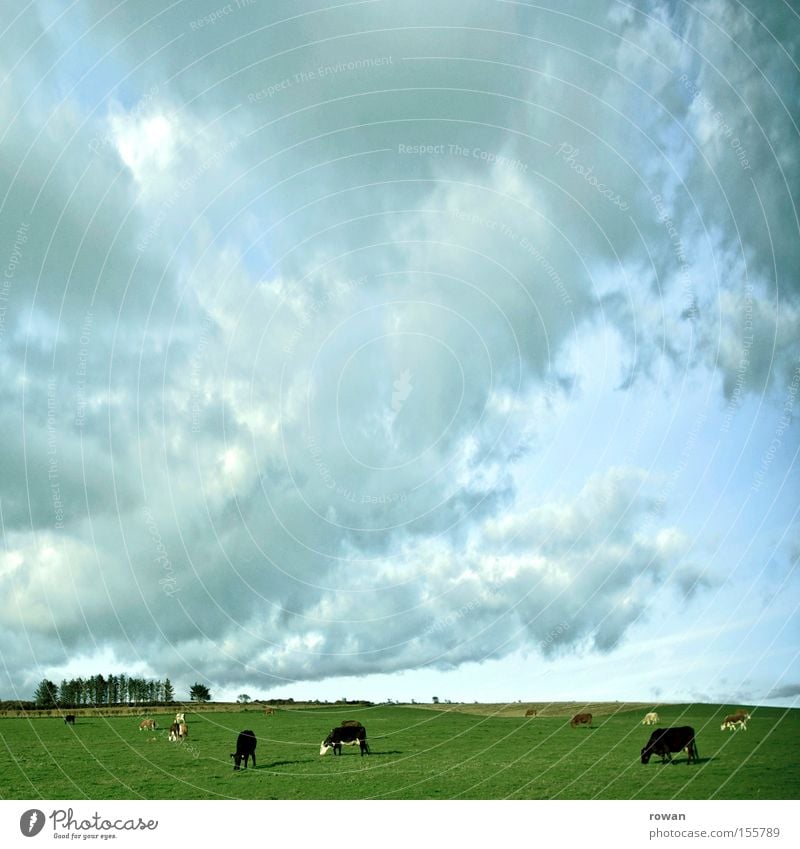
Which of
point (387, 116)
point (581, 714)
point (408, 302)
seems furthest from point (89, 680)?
point (387, 116)

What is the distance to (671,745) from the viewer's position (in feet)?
118

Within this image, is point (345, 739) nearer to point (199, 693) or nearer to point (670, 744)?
point (670, 744)

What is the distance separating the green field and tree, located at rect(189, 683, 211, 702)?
3436 cm

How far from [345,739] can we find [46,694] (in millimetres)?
73863

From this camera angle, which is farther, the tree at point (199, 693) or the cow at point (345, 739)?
the tree at point (199, 693)

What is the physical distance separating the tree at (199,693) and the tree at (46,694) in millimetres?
14669

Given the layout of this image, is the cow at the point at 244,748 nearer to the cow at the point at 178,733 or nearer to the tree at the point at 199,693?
the cow at the point at 178,733

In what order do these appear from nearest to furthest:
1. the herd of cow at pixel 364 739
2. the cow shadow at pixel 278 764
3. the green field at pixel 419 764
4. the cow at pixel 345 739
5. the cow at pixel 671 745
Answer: the green field at pixel 419 764 → the cow at pixel 671 745 → the herd of cow at pixel 364 739 → the cow shadow at pixel 278 764 → the cow at pixel 345 739

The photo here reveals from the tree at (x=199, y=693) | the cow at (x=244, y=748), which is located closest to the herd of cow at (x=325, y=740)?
→ the cow at (x=244, y=748)

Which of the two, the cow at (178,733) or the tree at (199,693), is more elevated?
the tree at (199,693)

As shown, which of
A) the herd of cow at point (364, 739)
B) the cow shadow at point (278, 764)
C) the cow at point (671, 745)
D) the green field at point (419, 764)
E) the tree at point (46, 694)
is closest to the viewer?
the green field at point (419, 764)

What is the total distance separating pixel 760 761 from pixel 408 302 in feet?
96.2

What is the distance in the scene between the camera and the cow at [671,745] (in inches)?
1407

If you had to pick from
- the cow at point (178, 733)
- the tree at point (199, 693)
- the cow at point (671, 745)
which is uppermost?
the tree at point (199, 693)
